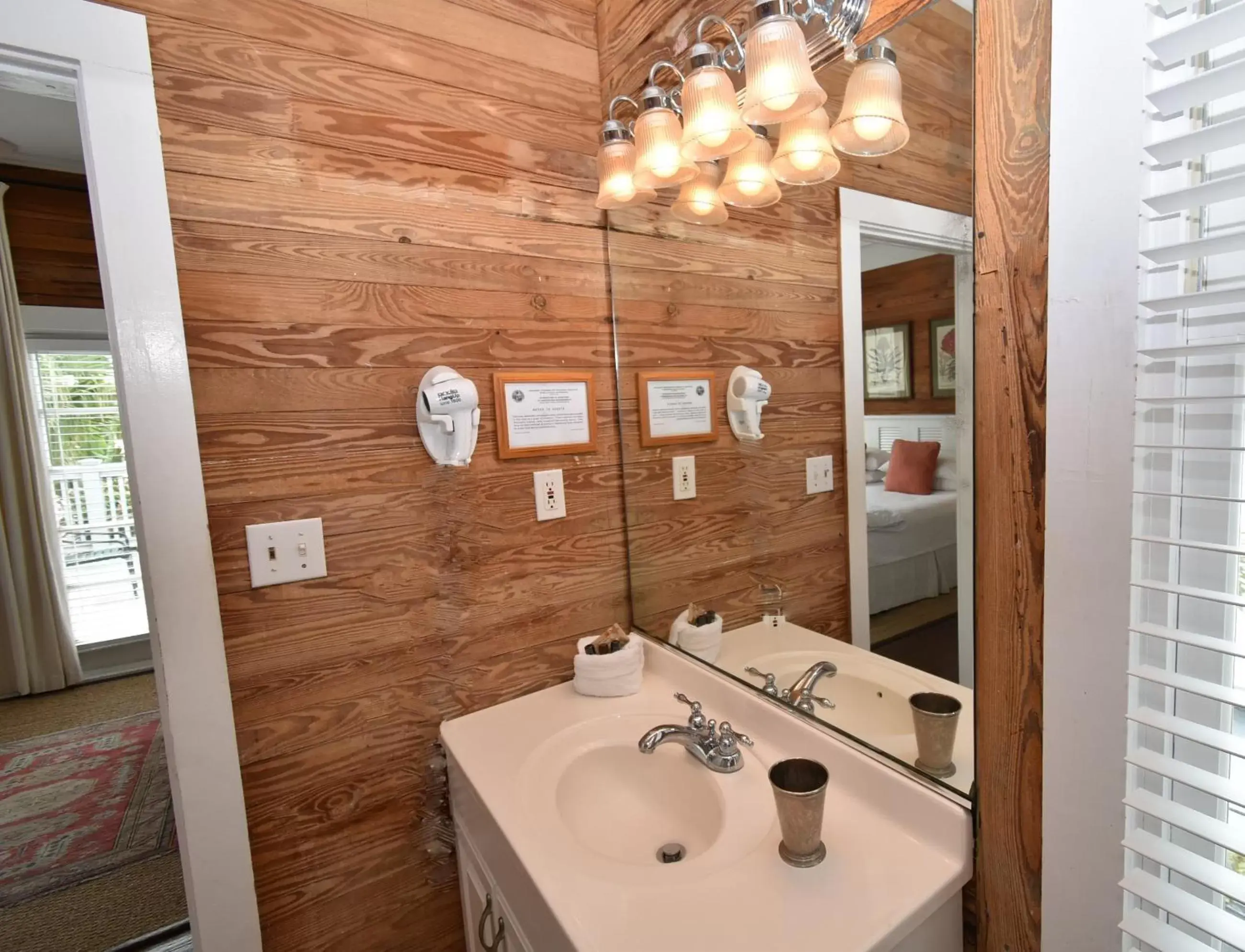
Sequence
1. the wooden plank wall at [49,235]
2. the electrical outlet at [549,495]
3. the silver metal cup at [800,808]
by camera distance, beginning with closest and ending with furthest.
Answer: the silver metal cup at [800,808]
the electrical outlet at [549,495]
the wooden plank wall at [49,235]

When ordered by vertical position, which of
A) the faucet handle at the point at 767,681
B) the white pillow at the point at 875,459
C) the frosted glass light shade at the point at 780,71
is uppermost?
the frosted glass light shade at the point at 780,71

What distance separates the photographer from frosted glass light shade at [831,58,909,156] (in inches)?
31.3

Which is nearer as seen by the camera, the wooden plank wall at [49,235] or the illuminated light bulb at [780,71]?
the illuminated light bulb at [780,71]

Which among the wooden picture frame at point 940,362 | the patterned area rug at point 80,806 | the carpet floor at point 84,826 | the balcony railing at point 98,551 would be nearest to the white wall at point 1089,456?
the wooden picture frame at point 940,362

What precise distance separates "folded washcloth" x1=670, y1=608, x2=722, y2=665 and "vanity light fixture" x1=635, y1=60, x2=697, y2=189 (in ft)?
3.07

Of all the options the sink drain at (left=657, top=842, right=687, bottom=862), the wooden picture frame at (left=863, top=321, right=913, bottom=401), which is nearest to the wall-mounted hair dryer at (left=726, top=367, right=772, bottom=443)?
the wooden picture frame at (left=863, top=321, right=913, bottom=401)

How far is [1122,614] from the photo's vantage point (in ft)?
2.03

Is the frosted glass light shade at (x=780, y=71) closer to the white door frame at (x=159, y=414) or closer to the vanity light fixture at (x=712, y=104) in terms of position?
the vanity light fixture at (x=712, y=104)

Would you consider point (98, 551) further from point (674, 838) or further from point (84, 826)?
point (674, 838)

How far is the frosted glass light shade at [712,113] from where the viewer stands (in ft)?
3.18

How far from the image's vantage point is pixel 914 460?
2.81 feet

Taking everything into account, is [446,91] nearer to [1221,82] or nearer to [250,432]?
[250,432]

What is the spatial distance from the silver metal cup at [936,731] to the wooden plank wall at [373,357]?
791 mm

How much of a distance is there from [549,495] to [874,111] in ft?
3.09
